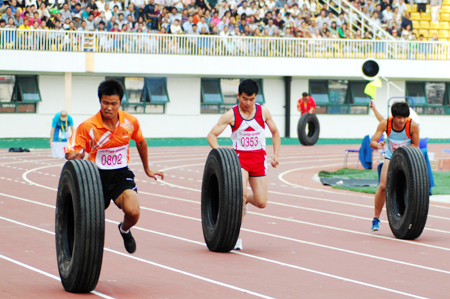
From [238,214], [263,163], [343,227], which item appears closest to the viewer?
[238,214]

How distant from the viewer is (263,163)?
9.42 m

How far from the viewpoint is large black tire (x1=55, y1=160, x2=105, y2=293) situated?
646 cm

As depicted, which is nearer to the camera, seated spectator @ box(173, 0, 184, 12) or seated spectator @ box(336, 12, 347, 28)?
seated spectator @ box(173, 0, 184, 12)

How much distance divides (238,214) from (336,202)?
5.69m

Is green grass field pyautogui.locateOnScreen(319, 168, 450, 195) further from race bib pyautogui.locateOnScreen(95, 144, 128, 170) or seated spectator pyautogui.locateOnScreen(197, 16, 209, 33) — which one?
seated spectator pyautogui.locateOnScreen(197, 16, 209, 33)

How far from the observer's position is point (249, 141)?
9312 mm

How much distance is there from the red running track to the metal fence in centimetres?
1665

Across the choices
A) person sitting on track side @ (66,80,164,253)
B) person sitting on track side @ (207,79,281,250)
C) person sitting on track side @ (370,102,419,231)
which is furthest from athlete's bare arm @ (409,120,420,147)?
person sitting on track side @ (66,80,164,253)

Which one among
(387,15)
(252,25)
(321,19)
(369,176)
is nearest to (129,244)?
(369,176)

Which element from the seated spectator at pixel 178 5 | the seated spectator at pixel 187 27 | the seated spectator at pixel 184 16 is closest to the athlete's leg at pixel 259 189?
the seated spectator at pixel 187 27

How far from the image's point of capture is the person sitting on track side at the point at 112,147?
7215 mm

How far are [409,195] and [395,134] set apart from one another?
1024 mm

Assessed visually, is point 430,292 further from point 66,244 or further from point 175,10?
point 175,10

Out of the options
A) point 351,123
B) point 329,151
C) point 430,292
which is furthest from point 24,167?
point 351,123
